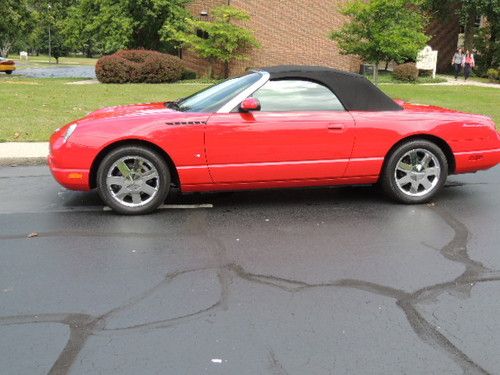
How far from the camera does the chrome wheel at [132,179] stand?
5.61m

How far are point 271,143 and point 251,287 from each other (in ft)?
6.81

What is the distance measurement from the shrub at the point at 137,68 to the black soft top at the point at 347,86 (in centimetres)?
1888

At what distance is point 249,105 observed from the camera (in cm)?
563

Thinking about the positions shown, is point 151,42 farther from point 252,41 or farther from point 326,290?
point 326,290

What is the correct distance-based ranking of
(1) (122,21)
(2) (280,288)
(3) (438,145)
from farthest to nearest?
(1) (122,21) → (3) (438,145) → (2) (280,288)

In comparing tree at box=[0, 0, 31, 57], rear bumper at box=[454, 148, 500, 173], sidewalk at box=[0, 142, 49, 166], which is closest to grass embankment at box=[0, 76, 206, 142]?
sidewalk at box=[0, 142, 49, 166]

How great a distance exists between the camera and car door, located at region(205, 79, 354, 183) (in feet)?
18.6

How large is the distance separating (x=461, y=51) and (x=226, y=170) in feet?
94.3

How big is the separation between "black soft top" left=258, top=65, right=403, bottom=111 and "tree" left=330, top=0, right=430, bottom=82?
1163cm

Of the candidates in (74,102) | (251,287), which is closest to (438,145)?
(251,287)

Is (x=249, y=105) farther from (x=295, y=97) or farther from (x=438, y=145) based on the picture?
(x=438, y=145)

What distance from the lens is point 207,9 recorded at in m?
30.2

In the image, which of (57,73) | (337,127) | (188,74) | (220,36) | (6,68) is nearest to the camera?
(337,127)

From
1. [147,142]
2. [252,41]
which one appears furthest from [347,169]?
[252,41]
